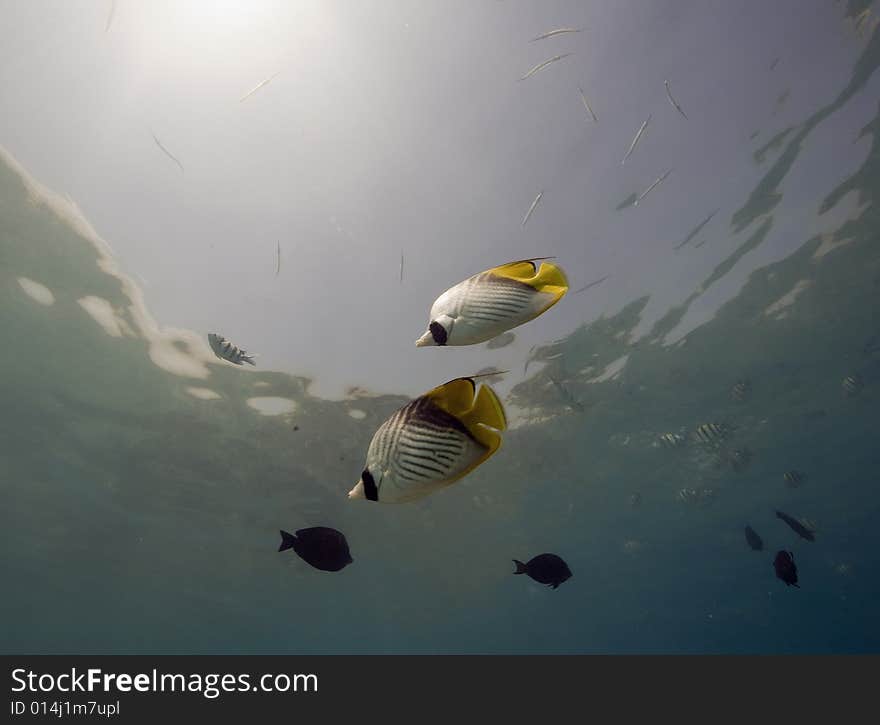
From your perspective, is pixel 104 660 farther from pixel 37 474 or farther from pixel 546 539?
pixel 546 539

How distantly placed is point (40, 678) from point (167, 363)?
8586mm

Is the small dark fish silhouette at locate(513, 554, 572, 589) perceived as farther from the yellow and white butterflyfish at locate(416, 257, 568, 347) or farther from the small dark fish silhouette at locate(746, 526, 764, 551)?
the small dark fish silhouette at locate(746, 526, 764, 551)

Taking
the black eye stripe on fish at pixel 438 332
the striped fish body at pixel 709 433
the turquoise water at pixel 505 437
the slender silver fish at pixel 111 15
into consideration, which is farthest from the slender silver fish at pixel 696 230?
the black eye stripe on fish at pixel 438 332

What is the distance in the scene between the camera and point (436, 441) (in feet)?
4.26

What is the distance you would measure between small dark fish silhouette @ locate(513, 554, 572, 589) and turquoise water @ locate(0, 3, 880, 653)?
341 inches

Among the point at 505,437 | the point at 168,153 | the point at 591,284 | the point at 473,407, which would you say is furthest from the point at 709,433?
the point at 168,153

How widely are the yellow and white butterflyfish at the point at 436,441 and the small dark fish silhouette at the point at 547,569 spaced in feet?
10.3

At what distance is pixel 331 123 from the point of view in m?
8.80

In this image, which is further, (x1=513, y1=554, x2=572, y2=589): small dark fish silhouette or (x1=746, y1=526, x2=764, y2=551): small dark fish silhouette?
(x1=746, y1=526, x2=764, y2=551): small dark fish silhouette

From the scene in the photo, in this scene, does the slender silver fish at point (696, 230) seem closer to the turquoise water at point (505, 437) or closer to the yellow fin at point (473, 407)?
the turquoise water at point (505, 437)

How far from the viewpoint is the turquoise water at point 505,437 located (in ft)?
41.8

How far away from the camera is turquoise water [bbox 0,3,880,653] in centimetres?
1274

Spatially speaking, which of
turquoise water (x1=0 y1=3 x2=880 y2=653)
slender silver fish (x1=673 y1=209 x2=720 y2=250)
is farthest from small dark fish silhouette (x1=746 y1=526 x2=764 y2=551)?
slender silver fish (x1=673 y1=209 x2=720 y2=250)

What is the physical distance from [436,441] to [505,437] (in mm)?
18437
